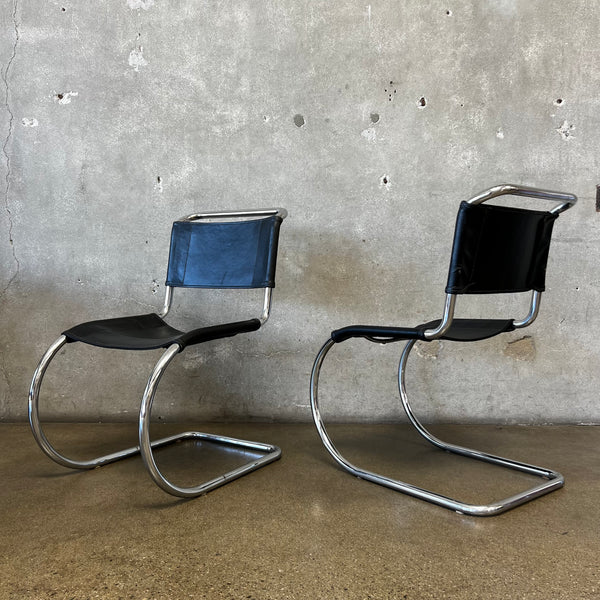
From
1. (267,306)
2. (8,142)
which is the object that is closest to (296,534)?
(267,306)

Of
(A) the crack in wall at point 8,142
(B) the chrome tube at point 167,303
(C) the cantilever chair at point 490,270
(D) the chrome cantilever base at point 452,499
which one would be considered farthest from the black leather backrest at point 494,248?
(A) the crack in wall at point 8,142

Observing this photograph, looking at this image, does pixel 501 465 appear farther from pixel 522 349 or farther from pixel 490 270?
pixel 490 270

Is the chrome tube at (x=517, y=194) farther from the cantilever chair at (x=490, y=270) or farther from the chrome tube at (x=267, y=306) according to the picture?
the chrome tube at (x=267, y=306)

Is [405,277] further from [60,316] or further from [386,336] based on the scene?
[60,316]

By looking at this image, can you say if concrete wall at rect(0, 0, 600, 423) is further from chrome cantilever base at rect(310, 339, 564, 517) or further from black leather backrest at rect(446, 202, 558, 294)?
black leather backrest at rect(446, 202, 558, 294)

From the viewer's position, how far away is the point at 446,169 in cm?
214

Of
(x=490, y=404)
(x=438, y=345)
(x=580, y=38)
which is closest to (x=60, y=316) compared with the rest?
(x=438, y=345)

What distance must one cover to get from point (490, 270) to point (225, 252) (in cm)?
91

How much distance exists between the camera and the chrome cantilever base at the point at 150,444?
4.28ft

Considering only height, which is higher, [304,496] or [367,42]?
[367,42]

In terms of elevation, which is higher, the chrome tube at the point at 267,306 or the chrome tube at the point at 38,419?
the chrome tube at the point at 267,306

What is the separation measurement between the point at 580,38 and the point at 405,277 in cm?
116

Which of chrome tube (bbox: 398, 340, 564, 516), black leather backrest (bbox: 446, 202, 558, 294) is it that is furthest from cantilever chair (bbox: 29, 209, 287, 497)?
black leather backrest (bbox: 446, 202, 558, 294)

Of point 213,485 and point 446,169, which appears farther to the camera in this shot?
point 446,169
